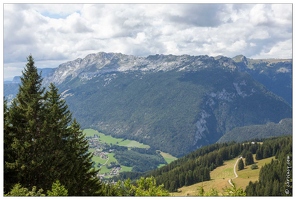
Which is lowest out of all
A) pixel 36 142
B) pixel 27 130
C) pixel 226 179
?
pixel 226 179

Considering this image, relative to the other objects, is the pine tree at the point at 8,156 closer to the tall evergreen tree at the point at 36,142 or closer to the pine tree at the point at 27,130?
the tall evergreen tree at the point at 36,142

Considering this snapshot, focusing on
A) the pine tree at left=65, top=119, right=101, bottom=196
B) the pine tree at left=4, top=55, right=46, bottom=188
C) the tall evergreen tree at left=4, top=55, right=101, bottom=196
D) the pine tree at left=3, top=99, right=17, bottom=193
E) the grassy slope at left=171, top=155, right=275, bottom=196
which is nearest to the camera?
the pine tree at left=3, top=99, right=17, bottom=193

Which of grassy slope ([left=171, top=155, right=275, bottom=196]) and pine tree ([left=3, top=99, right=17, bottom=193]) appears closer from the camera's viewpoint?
pine tree ([left=3, top=99, right=17, bottom=193])

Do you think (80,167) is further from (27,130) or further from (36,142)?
(27,130)

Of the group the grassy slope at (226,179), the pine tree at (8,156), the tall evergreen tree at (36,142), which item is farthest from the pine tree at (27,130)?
the grassy slope at (226,179)

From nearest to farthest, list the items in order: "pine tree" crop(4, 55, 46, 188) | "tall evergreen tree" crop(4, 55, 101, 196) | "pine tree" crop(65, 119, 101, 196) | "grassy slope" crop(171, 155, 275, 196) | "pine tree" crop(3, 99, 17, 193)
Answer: "pine tree" crop(3, 99, 17, 193)
"pine tree" crop(4, 55, 46, 188)
"tall evergreen tree" crop(4, 55, 101, 196)
"pine tree" crop(65, 119, 101, 196)
"grassy slope" crop(171, 155, 275, 196)

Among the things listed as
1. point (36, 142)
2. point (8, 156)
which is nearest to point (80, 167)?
point (36, 142)

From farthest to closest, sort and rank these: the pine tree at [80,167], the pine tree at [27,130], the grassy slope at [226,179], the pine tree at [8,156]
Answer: the grassy slope at [226,179] < the pine tree at [80,167] < the pine tree at [27,130] < the pine tree at [8,156]

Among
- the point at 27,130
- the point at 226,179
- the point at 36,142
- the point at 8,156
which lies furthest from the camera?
the point at 226,179

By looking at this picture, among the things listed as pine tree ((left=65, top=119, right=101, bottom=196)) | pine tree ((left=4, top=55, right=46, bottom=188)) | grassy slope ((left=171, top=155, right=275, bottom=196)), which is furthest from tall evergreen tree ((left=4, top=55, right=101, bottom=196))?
grassy slope ((left=171, top=155, right=275, bottom=196))

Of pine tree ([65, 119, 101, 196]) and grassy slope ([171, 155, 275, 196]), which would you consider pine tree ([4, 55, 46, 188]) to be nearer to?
pine tree ([65, 119, 101, 196])

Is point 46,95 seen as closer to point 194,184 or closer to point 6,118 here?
point 6,118

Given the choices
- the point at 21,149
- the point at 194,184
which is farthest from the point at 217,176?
the point at 21,149

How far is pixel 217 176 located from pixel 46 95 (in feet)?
545
